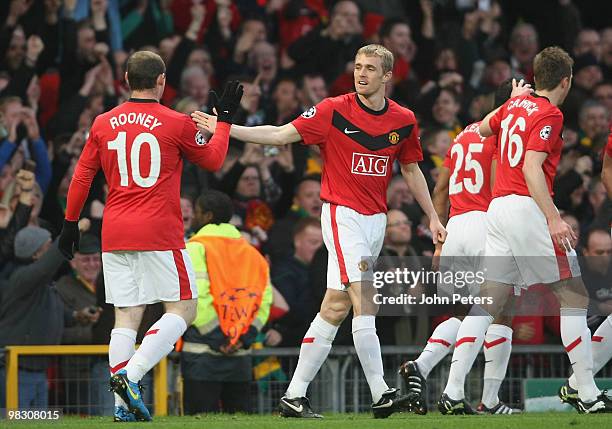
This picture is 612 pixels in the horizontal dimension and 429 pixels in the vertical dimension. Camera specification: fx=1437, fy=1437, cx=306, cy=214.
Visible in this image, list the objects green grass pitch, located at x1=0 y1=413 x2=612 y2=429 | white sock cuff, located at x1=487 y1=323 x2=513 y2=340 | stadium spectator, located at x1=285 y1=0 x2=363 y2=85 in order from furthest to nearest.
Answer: stadium spectator, located at x1=285 y1=0 x2=363 y2=85
white sock cuff, located at x1=487 y1=323 x2=513 y2=340
green grass pitch, located at x1=0 y1=413 x2=612 y2=429

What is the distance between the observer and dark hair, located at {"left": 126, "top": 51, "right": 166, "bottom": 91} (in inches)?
360

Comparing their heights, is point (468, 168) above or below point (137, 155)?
above

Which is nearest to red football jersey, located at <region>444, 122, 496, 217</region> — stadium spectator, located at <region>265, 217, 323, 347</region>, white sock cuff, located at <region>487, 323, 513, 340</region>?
white sock cuff, located at <region>487, 323, 513, 340</region>

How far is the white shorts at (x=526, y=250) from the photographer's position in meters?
9.78

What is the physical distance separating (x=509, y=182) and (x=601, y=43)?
33.4 ft

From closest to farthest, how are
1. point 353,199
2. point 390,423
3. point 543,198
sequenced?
point 390,423 → point 543,198 → point 353,199

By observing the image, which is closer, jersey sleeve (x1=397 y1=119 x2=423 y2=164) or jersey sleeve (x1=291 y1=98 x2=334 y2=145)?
jersey sleeve (x1=291 y1=98 x2=334 y2=145)

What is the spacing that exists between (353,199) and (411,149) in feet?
2.17

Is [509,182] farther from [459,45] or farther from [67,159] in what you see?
[459,45]

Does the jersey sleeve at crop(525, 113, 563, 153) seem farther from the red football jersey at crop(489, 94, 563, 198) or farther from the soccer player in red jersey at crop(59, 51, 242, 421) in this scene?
the soccer player in red jersey at crop(59, 51, 242, 421)

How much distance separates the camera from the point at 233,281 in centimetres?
1154

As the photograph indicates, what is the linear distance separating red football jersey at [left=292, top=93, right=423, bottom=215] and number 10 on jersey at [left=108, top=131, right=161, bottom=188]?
1.12 metres

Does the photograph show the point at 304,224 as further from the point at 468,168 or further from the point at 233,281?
the point at 468,168

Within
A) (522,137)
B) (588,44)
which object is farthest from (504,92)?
(588,44)
